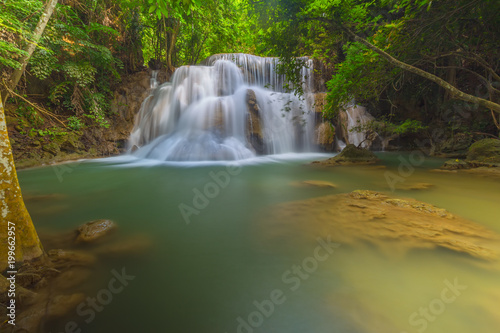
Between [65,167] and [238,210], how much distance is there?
759 cm

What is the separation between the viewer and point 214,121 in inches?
Result: 415

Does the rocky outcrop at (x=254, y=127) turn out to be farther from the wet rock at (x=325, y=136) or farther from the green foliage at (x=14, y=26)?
the green foliage at (x=14, y=26)

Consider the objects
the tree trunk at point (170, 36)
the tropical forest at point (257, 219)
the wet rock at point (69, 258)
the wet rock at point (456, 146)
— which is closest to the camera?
the tropical forest at point (257, 219)

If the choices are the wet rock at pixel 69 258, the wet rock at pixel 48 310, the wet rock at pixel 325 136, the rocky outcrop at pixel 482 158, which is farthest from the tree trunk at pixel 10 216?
the wet rock at pixel 325 136

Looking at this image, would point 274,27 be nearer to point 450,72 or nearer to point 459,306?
point 459,306

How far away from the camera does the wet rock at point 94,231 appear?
7.63ft

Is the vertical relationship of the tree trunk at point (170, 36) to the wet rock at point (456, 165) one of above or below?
above

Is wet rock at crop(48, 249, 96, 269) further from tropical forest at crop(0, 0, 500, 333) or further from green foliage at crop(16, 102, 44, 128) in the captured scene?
green foliage at crop(16, 102, 44, 128)

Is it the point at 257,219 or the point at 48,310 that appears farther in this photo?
the point at 257,219

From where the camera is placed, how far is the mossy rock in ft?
19.6

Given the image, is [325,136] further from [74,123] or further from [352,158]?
[74,123]

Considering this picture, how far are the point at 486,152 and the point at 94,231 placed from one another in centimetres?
991

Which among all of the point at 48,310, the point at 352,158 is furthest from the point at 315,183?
the point at 48,310

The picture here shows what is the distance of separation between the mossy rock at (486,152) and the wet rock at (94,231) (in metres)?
9.38
